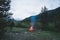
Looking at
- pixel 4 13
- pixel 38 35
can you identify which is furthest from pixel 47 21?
pixel 4 13

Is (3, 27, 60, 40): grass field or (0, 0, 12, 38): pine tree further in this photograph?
(0, 0, 12, 38): pine tree

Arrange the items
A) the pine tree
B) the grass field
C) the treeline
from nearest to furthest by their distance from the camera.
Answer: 1. the grass field
2. the treeline
3. the pine tree

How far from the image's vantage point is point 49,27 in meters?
8.27

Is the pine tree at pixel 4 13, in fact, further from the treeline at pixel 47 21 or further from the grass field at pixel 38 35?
the treeline at pixel 47 21

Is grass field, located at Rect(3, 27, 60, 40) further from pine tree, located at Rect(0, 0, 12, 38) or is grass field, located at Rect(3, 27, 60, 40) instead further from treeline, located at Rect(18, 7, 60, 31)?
pine tree, located at Rect(0, 0, 12, 38)

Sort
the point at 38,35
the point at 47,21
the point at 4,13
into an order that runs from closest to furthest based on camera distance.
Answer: the point at 38,35 < the point at 47,21 < the point at 4,13

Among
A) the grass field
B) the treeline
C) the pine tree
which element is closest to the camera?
the grass field

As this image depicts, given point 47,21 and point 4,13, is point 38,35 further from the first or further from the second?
point 4,13

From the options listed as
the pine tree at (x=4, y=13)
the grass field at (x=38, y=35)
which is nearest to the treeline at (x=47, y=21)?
the grass field at (x=38, y=35)

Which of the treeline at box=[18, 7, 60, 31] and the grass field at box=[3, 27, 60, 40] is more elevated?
the treeline at box=[18, 7, 60, 31]

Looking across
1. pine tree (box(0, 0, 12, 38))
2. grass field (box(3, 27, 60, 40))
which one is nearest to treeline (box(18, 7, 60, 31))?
grass field (box(3, 27, 60, 40))

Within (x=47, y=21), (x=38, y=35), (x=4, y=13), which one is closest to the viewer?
(x=38, y=35)

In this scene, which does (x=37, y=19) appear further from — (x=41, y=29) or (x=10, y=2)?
(x=10, y=2)

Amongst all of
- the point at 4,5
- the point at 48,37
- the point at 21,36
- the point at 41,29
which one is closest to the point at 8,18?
the point at 4,5
